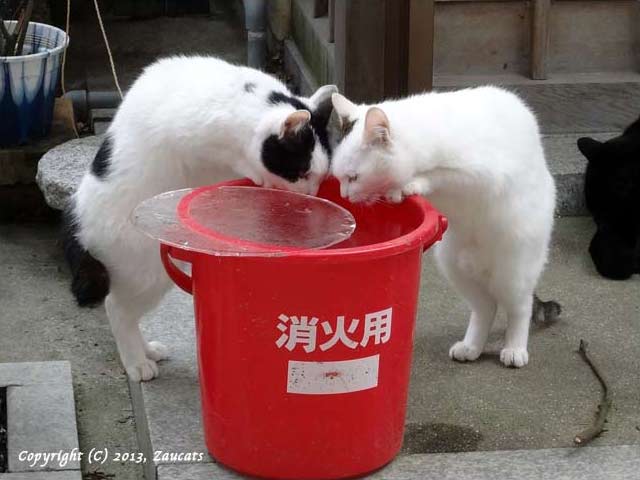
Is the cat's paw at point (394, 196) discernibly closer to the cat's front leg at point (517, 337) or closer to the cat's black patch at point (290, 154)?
the cat's black patch at point (290, 154)

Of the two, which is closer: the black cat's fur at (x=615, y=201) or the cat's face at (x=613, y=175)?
the black cat's fur at (x=615, y=201)

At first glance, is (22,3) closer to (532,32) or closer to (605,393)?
(532,32)

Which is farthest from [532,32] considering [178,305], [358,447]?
[358,447]

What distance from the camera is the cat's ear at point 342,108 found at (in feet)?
11.0

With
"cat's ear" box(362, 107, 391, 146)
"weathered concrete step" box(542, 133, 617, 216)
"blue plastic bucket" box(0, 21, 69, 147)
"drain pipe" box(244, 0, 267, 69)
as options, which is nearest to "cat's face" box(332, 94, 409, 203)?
"cat's ear" box(362, 107, 391, 146)

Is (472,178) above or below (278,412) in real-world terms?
above

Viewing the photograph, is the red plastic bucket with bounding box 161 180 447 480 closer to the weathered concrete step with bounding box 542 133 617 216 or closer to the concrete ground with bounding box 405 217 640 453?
the concrete ground with bounding box 405 217 640 453

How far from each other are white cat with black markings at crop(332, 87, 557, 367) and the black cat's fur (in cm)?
92

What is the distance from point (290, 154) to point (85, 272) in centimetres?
77

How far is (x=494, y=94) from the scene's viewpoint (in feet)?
11.7

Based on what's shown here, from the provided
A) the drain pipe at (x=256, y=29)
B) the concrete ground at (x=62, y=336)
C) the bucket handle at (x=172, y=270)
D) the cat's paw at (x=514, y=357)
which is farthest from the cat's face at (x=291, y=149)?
the drain pipe at (x=256, y=29)

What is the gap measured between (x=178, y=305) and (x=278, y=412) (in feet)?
4.45

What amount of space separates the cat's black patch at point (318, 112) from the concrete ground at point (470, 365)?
855 mm

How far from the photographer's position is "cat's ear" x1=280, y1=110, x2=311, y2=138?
315 centimetres
